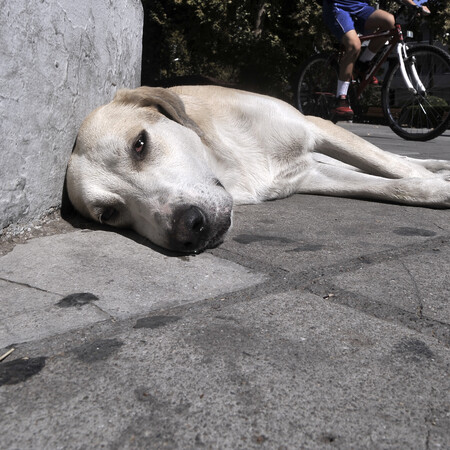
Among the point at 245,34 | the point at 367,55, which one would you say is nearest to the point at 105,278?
the point at 367,55

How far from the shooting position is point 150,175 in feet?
8.09

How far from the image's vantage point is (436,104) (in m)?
6.91

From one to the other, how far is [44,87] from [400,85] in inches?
205

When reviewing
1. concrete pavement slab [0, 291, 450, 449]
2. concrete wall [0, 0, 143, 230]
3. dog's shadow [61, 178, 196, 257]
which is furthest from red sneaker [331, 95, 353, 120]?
concrete pavement slab [0, 291, 450, 449]

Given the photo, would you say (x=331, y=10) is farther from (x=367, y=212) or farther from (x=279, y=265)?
(x=279, y=265)

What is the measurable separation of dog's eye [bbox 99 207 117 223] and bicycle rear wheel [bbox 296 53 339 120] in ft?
16.2

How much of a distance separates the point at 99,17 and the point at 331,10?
13.3 feet

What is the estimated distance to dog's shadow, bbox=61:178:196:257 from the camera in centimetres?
227

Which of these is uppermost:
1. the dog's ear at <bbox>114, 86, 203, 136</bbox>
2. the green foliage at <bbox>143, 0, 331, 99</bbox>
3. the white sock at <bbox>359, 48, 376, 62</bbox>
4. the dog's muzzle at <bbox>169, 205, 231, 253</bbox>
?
the dog's ear at <bbox>114, 86, 203, 136</bbox>

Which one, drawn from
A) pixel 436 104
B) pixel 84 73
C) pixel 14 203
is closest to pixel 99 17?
pixel 84 73

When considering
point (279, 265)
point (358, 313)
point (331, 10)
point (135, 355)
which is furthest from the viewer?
point (331, 10)

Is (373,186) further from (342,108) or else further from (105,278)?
(342,108)

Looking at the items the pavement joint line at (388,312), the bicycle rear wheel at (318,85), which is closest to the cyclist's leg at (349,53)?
the bicycle rear wheel at (318,85)

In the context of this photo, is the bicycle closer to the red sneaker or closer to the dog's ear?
the red sneaker
